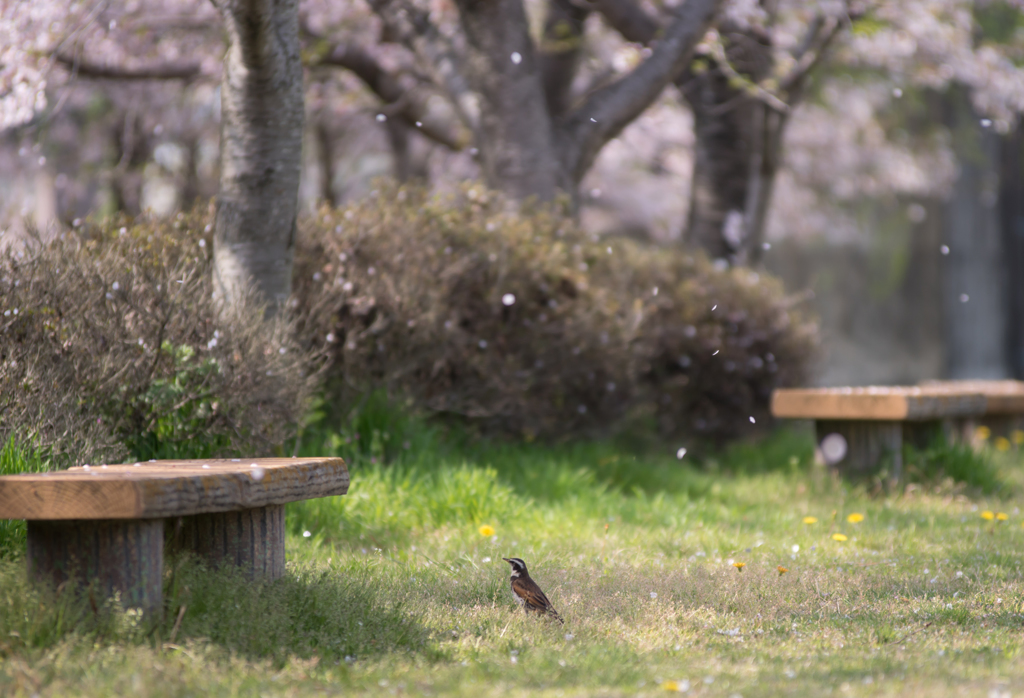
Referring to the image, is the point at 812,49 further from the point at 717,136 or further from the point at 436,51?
the point at 436,51

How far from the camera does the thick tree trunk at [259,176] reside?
5.26m

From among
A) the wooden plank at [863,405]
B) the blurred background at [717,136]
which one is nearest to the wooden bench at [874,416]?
the wooden plank at [863,405]

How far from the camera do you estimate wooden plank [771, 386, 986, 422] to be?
651 cm

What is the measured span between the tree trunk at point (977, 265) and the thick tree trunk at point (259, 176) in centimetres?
1501

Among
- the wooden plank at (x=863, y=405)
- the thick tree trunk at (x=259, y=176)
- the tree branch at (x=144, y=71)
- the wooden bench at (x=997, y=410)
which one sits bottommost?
the wooden bench at (x=997, y=410)

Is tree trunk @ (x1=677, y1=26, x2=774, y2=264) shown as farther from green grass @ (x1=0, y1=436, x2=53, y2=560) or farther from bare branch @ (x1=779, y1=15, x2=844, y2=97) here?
green grass @ (x1=0, y1=436, x2=53, y2=560)

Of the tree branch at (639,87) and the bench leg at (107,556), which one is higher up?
the tree branch at (639,87)

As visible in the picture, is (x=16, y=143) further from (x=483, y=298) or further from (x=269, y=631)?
(x=269, y=631)

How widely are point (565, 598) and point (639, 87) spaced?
17.0ft

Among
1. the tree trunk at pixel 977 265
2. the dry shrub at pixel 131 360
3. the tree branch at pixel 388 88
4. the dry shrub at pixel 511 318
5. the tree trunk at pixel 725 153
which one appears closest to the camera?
the dry shrub at pixel 131 360

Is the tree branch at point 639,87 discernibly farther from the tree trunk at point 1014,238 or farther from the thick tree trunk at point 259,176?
the tree trunk at point 1014,238

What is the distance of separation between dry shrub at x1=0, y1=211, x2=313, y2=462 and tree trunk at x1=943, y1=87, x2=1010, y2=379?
1571 centimetres

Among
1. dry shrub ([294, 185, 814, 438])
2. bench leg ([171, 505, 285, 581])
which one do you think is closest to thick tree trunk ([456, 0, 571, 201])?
dry shrub ([294, 185, 814, 438])

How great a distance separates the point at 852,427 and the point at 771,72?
4.51m
